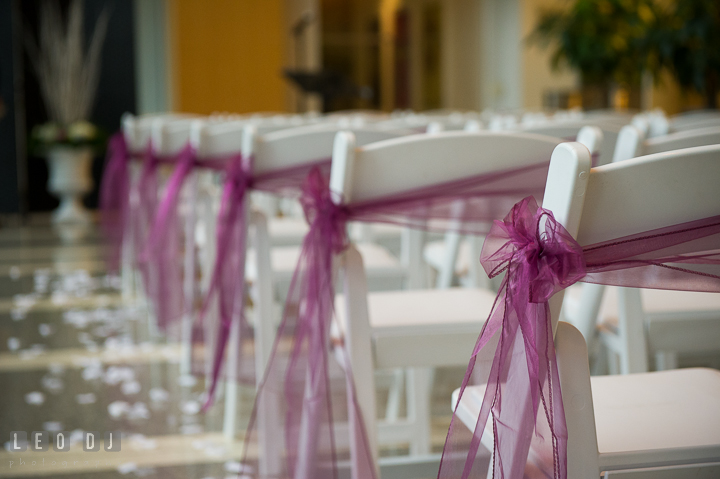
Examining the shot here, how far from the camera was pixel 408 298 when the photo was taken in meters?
1.68

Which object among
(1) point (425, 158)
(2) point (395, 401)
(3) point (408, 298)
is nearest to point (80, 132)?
(2) point (395, 401)

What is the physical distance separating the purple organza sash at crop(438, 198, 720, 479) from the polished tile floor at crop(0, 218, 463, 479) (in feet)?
3.74

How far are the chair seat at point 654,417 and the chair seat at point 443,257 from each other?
106cm

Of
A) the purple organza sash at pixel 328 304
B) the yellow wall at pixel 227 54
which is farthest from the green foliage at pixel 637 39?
the purple organza sash at pixel 328 304

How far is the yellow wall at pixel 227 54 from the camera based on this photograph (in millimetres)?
9273

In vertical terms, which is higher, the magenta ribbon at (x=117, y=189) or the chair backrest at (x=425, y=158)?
the chair backrest at (x=425, y=158)

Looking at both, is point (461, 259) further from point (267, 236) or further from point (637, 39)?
point (637, 39)

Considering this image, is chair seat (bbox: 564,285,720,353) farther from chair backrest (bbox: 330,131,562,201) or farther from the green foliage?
the green foliage

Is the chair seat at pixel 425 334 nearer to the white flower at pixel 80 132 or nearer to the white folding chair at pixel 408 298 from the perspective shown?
the white folding chair at pixel 408 298

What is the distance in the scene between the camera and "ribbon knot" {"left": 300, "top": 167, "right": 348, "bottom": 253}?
1264 mm

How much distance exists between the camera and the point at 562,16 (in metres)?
8.64

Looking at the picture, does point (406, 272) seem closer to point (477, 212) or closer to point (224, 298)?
point (224, 298)

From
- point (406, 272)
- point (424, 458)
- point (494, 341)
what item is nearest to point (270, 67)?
point (406, 272)

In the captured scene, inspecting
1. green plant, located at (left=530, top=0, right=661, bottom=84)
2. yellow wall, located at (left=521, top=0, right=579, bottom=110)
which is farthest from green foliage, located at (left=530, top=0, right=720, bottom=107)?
yellow wall, located at (left=521, top=0, right=579, bottom=110)
